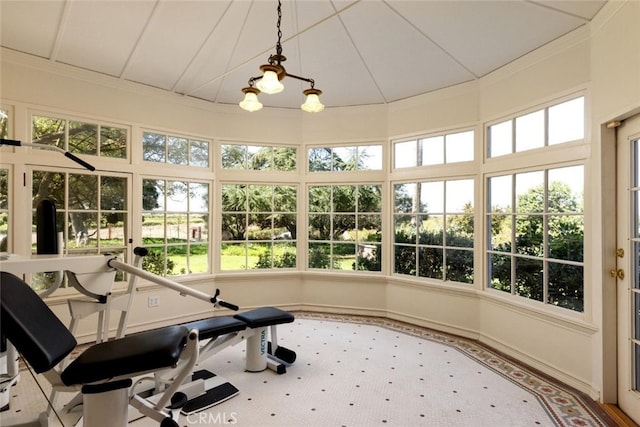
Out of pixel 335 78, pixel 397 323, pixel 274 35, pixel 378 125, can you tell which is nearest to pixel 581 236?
pixel 397 323

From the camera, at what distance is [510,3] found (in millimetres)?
2771

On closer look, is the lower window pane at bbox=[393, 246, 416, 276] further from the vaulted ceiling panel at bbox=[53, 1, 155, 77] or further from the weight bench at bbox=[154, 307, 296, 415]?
the vaulted ceiling panel at bbox=[53, 1, 155, 77]

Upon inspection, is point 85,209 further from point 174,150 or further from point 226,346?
point 226,346

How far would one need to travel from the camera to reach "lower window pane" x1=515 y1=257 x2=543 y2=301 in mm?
3244

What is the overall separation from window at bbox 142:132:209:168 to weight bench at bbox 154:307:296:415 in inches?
89.3

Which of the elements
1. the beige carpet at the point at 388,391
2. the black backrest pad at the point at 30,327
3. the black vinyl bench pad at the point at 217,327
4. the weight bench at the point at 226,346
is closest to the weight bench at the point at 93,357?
the black backrest pad at the point at 30,327

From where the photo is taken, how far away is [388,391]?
2.77 m

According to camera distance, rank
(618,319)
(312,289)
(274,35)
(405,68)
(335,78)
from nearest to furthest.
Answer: (618,319) → (274,35) → (405,68) → (335,78) → (312,289)

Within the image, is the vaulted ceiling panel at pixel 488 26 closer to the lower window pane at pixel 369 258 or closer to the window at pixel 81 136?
the lower window pane at pixel 369 258

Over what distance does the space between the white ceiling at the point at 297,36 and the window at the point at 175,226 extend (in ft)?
4.12

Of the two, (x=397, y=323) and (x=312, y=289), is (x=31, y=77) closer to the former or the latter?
(x=312, y=289)

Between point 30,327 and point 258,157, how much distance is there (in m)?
3.60

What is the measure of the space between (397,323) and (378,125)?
8.59 ft

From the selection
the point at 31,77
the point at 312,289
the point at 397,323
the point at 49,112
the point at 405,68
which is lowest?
the point at 397,323
